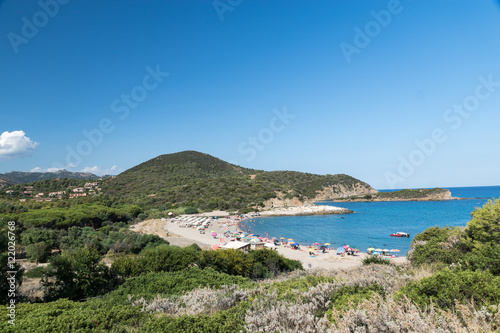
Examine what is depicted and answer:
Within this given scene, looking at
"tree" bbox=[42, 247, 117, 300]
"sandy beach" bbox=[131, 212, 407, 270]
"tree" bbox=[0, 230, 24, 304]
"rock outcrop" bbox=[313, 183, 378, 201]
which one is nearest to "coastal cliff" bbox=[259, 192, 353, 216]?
"sandy beach" bbox=[131, 212, 407, 270]

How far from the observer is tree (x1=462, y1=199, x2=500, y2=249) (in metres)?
9.96

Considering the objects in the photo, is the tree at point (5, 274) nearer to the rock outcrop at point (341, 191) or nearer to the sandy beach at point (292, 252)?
the sandy beach at point (292, 252)

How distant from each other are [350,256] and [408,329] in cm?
2294

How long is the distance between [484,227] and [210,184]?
72.0 m

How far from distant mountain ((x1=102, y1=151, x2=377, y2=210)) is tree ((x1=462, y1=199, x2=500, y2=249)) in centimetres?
5801

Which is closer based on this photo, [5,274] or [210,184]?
[5,274]

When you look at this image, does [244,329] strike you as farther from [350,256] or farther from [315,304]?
[350,256]

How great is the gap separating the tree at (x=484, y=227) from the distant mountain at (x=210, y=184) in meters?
58.0

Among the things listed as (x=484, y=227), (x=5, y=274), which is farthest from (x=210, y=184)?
(x=484, y=227)

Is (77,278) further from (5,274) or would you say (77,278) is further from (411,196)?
(411,196)

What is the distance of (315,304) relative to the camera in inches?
199

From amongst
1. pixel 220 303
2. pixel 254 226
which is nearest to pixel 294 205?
pixel 254 226

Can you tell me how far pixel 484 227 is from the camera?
1038cm

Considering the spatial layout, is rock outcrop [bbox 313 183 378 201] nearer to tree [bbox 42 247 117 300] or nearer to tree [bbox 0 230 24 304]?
tree [bbox 42 247 117 300]
